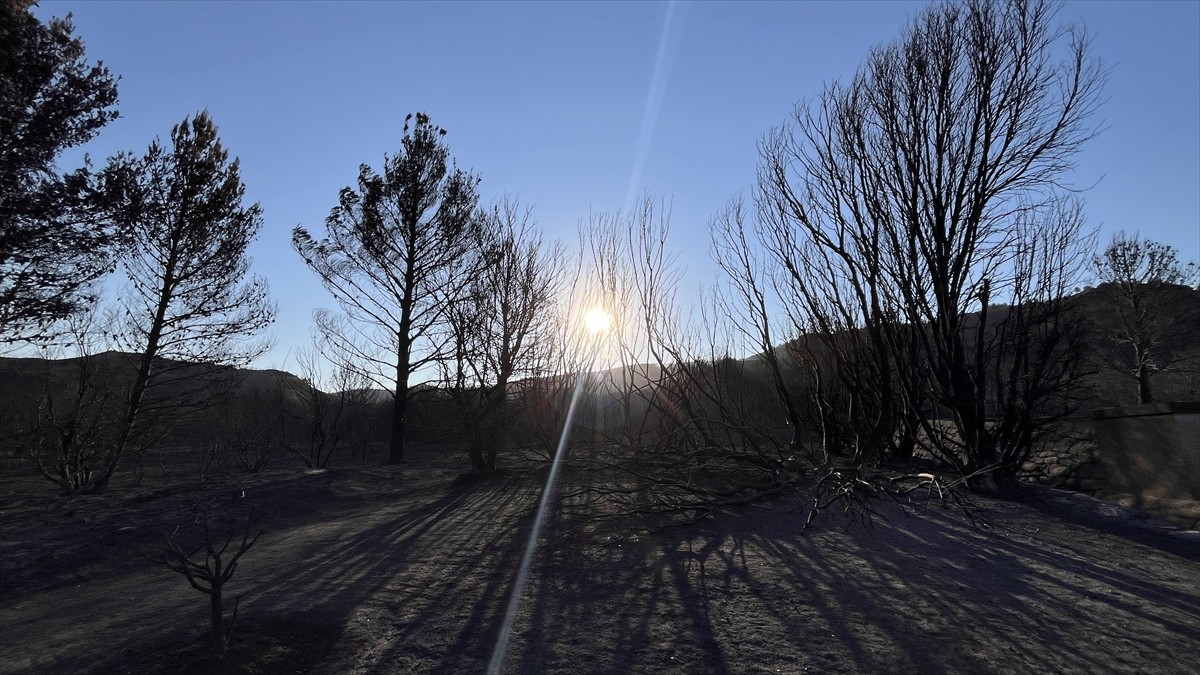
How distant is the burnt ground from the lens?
340 cm

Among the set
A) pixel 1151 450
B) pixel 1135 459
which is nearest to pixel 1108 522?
pixel 1151 450

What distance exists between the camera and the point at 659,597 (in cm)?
438

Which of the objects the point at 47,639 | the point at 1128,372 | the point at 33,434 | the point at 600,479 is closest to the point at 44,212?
the point at 33,434

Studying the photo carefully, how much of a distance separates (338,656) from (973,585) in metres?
4.15

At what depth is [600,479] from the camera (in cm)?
984

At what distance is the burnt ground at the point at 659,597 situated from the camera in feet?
11.2

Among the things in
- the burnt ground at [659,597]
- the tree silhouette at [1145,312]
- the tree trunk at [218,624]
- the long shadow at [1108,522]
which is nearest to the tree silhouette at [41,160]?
the burnt ground at [659,597]

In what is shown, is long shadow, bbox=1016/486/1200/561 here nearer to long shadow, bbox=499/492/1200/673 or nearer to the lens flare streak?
long shadow, bbox=499/492/1200/673

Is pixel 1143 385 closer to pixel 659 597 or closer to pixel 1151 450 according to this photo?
pixel 1151 450

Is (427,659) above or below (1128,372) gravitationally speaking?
below

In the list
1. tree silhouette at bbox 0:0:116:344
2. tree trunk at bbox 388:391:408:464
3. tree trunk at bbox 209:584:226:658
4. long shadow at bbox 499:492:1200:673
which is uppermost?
tree silhouette at bbox 0:0:116:344

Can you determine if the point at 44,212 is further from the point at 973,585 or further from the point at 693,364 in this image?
the point at 973,585

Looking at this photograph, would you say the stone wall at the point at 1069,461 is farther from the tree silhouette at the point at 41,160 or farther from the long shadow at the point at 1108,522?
the tree silhouette at the point at 41,160

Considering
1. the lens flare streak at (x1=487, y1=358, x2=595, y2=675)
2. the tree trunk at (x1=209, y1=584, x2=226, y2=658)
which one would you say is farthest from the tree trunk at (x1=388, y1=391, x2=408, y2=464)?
the tree trunk at (x1=209, y1=584, x2=226, y2=658)
